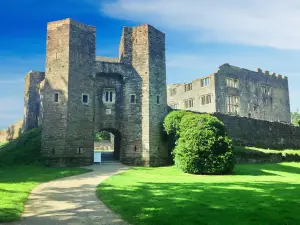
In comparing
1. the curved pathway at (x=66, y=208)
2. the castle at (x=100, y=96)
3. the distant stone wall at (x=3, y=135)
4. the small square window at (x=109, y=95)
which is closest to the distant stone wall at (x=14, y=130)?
the distant stone wall at (x=3, y=135)

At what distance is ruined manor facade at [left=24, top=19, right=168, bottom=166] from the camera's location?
2792 centimetres

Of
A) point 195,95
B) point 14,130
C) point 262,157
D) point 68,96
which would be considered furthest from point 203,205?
point 14,130

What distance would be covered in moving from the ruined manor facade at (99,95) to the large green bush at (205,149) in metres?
5.83

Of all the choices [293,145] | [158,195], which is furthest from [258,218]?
[293,145]

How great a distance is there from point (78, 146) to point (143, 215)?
64.9 feet

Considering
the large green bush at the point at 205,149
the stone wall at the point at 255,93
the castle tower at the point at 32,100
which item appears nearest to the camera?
the large green bush at the point at 205,149

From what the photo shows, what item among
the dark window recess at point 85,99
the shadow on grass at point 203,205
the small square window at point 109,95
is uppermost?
the small square window at point 109,95

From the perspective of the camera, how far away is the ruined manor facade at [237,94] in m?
50.2

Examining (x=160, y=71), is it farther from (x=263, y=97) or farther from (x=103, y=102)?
(x=263, y=97)

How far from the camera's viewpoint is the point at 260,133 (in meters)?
43.1

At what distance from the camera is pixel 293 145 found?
4709 cm

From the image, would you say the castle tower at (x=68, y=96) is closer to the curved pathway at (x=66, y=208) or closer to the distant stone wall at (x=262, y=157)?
the curved pathway at (x=66, y=208)

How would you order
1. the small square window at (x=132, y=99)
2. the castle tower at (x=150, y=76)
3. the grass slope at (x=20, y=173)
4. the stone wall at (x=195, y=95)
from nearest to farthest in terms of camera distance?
the grass slope at (x=20, y=173)
the castle tower at (x=150, y=76)
the small square window at (x=132, y=99)
the stone wall at (x=195, y=95)

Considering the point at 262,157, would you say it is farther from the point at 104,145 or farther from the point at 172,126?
the point at 104,145
